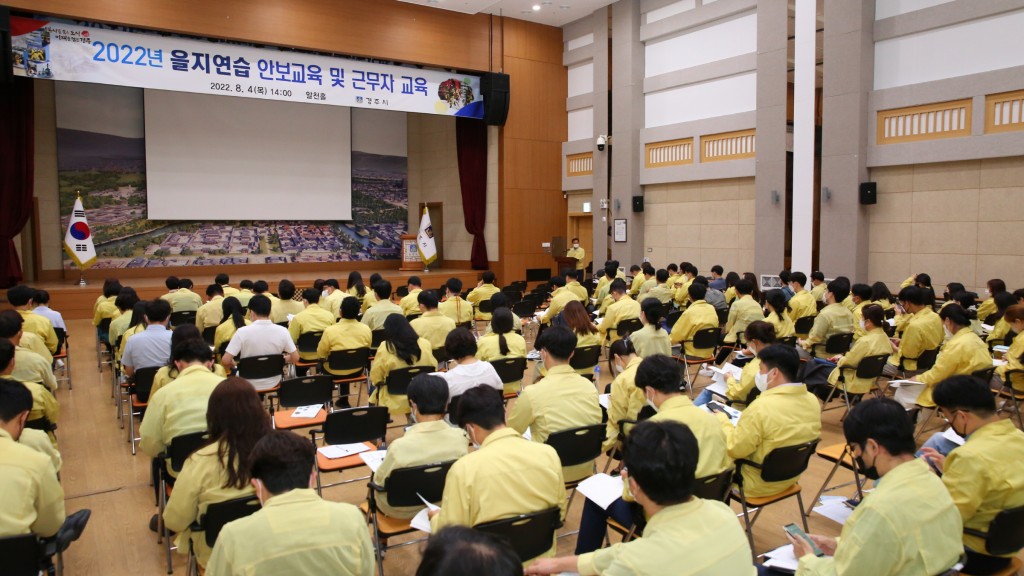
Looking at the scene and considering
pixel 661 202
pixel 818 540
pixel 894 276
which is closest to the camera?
pixel 818 540

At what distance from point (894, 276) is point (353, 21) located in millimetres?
10645

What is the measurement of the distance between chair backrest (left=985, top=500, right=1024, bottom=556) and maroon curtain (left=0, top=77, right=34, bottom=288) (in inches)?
544

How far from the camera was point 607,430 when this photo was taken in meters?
3.94

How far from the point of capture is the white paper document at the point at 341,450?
345 centimetres

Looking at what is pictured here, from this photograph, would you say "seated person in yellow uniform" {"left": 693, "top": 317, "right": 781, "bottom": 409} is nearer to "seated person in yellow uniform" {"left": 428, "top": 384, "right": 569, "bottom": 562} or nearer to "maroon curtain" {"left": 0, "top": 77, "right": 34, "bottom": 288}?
"seated person in yellow uniform" {"left": 428, "top": 384, "right": 569, "bottom": 562}

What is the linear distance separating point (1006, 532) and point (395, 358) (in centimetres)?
372

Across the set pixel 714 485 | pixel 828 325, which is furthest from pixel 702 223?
pixel 714 485

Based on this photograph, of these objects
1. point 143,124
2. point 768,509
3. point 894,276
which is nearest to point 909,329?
A: point 768,509

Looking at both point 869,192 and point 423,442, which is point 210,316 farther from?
point 869,192

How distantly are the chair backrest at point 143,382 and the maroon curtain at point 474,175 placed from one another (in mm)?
11352

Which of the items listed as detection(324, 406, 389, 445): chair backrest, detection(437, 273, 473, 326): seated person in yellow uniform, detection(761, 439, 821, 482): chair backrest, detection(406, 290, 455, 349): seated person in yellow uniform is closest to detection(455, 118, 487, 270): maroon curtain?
detection(437, 273, 473, 326): seated person in yellow uniform

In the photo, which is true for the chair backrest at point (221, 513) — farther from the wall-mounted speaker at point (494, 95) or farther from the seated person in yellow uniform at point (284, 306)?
the wall-mounted speaker at point (494, 95)

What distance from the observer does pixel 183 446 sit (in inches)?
131

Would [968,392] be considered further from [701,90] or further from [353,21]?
[353,21]
